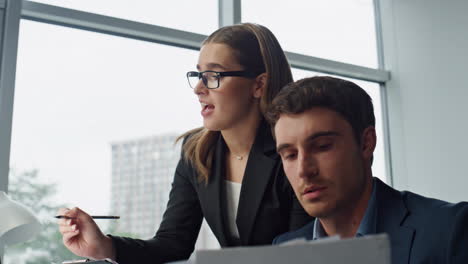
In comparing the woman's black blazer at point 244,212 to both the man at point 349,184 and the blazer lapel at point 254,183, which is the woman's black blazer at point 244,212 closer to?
the blazer lapel at point 254,183

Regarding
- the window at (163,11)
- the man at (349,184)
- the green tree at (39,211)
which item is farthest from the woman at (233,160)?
the window at (163,11)

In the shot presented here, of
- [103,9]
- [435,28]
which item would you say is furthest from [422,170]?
[103,9]

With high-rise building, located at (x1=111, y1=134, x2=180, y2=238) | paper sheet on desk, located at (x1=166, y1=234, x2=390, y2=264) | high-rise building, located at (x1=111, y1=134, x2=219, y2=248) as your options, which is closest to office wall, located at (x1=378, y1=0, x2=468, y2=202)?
high-rise building, located at (x1=111, y1=134, x2=219, y2=248)

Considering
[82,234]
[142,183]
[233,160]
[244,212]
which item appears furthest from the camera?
[142,183]

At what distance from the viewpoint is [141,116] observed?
104 inches

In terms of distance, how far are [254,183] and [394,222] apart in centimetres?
60

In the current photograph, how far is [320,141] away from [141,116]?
171 centimetres

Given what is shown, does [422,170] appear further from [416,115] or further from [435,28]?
[435,28]

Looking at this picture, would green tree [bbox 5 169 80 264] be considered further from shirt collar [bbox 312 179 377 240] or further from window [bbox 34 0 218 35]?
shirt collar [bbox 312 179 377 240]

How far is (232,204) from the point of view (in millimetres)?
1648

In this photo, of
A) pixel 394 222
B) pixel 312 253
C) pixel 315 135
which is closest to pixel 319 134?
pixel 315 135

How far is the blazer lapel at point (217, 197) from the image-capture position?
1.61 metres

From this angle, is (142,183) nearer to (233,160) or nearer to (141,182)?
(141,182)

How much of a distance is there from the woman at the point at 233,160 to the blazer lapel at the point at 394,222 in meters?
0.41
